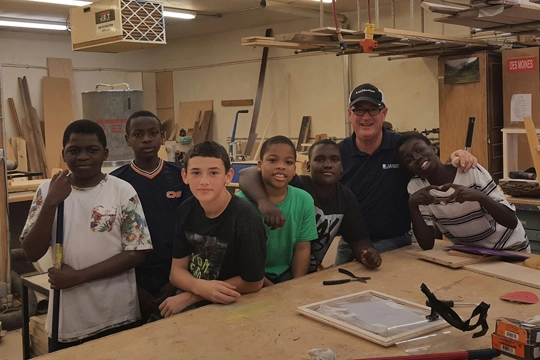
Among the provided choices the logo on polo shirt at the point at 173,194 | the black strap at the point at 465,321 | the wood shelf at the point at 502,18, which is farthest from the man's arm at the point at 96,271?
the wood shelf at the point at 502,18

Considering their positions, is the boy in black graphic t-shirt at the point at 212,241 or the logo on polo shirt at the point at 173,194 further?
the logo on polo shirt at the point at 173,194

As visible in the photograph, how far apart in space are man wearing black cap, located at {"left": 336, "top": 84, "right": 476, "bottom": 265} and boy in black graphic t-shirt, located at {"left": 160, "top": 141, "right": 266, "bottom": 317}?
2.82 ft

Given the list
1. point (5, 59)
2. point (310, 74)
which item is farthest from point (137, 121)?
point (5, 59)

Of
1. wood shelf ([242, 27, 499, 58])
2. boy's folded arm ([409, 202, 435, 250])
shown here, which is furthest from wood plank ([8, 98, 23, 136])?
boy's folded arm ([409, 202, 435, 250])

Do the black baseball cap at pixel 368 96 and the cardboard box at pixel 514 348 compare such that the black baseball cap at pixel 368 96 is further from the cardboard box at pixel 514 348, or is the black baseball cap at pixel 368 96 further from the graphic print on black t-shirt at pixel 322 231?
the cardboard box at pixel 514 348

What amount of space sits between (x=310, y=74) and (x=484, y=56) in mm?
3282

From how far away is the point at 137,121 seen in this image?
266 centimetres

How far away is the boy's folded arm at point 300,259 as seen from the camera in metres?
2.37

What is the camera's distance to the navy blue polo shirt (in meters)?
2.79

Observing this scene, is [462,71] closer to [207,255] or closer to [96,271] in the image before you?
[207,255]

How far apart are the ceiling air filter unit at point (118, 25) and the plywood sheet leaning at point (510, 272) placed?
3550mm

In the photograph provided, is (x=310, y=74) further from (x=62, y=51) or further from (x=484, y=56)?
(x=62, y=51)

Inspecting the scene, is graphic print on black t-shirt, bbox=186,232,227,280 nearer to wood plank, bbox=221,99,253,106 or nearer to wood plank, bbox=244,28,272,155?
wood plank, bbox=244,28,272,155

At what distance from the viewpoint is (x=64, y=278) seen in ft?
6.98
